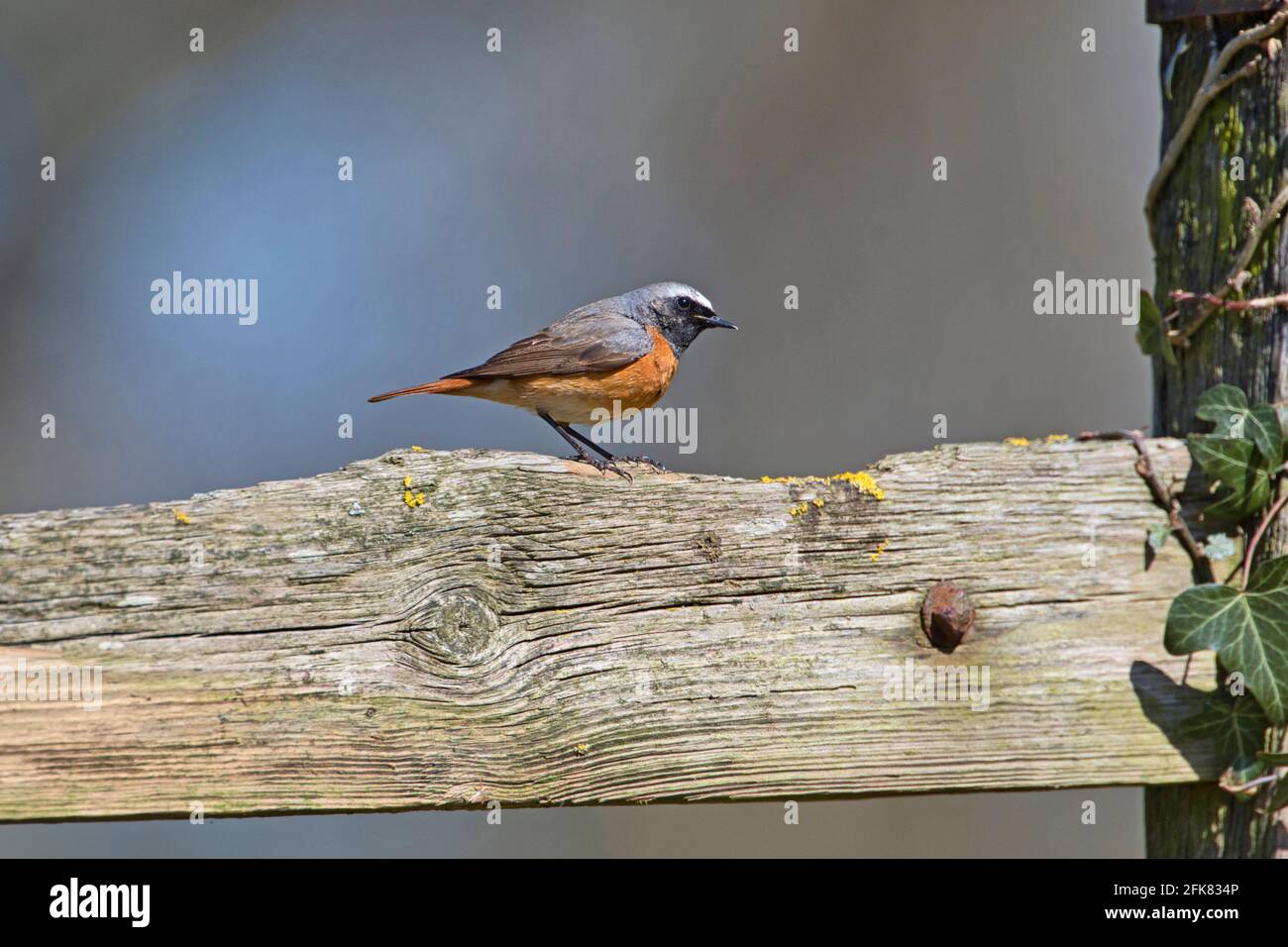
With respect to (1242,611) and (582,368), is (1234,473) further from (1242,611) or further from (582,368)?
(582,368)

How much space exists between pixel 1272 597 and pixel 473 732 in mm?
1627

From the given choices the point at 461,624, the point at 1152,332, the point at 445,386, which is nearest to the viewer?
the point at 461,624

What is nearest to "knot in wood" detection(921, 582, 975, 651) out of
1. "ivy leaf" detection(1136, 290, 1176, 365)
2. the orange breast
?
"ivy leaf" detection(1136, 290, 1176, 365)

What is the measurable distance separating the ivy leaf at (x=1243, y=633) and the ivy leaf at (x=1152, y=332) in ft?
1.94

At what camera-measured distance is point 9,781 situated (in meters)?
1.99

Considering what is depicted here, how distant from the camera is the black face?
5.43m

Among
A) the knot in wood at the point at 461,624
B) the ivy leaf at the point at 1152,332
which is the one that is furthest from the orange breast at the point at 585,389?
the knot in wood at the point at 461,624

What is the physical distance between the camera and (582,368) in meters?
4.93

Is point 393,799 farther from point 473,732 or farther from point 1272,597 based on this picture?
point 1272,597

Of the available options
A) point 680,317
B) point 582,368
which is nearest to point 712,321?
point 680,317

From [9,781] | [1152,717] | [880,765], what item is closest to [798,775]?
[880,765]

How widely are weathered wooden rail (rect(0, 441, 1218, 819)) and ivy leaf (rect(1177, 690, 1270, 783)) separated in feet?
0.12

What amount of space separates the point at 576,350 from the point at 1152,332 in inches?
111

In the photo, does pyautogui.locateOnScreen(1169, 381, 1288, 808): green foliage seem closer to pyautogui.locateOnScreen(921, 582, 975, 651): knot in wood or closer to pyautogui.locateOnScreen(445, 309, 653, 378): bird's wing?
pyautogui.locateOnScreen(921, 582, 975, 651): knot in wood
